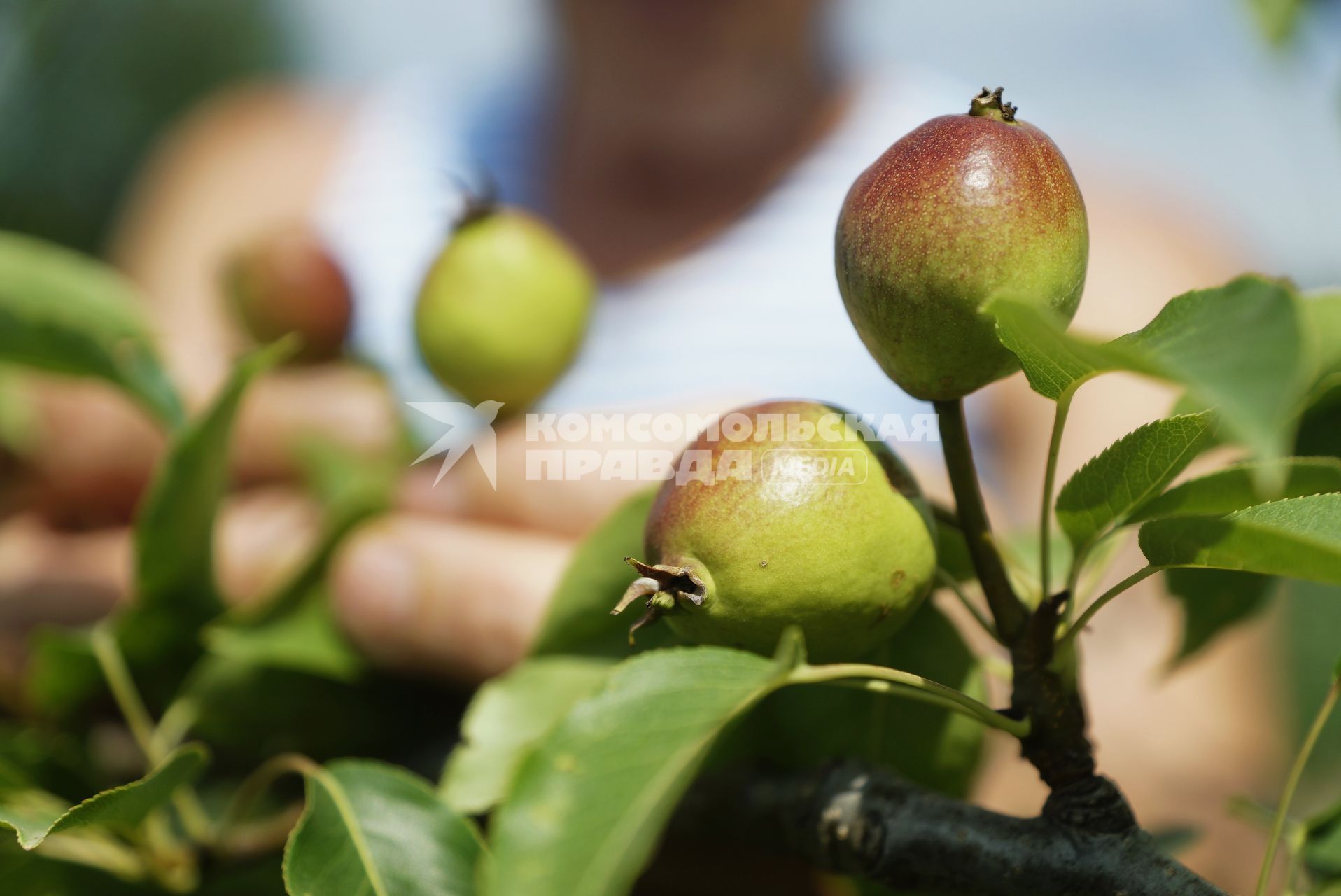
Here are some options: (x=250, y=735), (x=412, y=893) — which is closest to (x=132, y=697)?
(x=250, y=735)

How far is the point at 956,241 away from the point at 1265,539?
0.14 meters

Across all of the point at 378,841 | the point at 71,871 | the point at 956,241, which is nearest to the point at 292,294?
the point at 71,871

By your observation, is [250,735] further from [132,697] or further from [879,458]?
[879,458]

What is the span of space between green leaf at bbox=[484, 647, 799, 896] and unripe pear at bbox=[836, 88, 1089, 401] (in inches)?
5.1

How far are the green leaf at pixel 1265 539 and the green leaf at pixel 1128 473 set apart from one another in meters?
0.02

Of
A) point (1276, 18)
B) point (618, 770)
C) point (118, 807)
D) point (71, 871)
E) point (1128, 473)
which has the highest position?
point (1276, 18)

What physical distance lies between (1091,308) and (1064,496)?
177 centimetres

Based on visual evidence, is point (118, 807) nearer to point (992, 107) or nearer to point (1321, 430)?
point (992, 107)

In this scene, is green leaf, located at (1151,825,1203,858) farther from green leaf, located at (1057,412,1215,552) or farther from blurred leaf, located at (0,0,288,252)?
blurred leaf, located at (0,0,288,252)

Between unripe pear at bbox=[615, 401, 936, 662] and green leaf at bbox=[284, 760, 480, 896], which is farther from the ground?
unripe pear at bbox=[615, 401, 936, 662]

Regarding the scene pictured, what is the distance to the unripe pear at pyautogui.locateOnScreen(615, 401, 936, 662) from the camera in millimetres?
371

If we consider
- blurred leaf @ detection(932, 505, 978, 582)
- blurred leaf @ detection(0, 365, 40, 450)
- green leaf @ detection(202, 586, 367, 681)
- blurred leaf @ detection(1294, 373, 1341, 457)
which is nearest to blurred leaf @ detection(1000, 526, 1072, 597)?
blurred leaf @ detection(932, 505, 978, 582)

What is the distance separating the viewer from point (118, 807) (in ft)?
1.46

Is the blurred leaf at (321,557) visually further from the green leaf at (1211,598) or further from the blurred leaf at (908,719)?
the green leaf at (1211,598)
